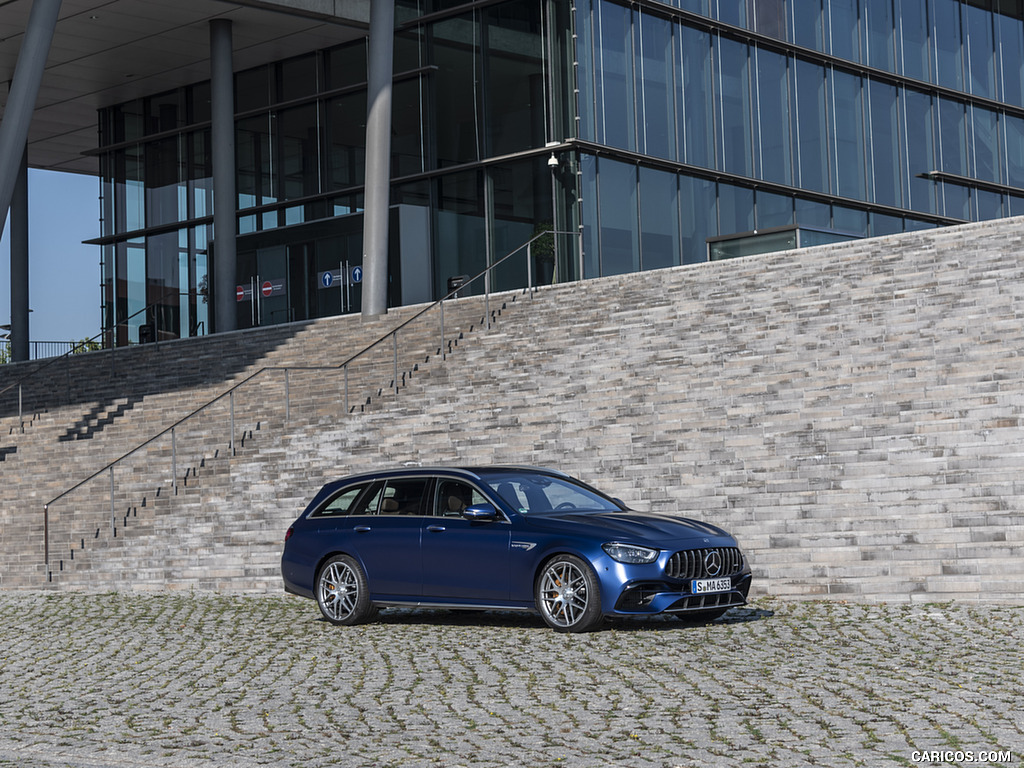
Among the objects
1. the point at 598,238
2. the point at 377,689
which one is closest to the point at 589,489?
the point at 377,689

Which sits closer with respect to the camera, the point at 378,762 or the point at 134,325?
the point at 378,762

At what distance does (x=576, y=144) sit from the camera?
32250mm

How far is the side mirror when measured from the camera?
1188 centimetres

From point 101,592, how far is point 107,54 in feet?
75.9

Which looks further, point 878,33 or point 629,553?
point 878,33

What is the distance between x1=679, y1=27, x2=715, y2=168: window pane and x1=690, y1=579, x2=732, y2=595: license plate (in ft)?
79.1

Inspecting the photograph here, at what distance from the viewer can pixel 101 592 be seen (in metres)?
18.8

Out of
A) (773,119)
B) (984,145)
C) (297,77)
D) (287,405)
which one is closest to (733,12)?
(773,119)

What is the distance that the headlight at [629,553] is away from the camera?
11.1 meters

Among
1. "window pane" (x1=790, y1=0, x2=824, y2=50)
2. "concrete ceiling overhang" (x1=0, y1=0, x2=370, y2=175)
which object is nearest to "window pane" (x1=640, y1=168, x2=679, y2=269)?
"window pane" (x1=790, y1=0, x2=824, y2=50)

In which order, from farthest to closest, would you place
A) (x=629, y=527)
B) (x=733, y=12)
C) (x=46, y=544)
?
(x=733, y=12) → (x=46, y=544) → (x=629, y=527)

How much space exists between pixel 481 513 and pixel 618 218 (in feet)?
71.6

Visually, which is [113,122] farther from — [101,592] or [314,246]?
[101,592]

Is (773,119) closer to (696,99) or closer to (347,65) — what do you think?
(696,99)
